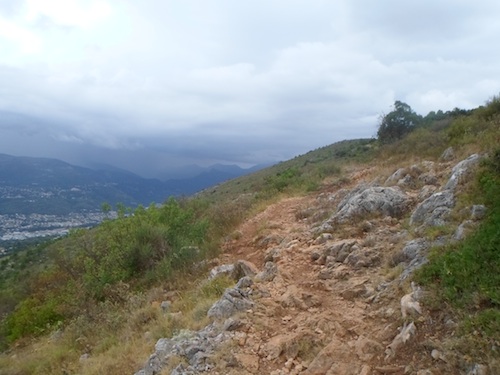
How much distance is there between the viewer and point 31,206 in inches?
6004

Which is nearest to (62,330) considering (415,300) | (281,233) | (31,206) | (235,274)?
(235,274)

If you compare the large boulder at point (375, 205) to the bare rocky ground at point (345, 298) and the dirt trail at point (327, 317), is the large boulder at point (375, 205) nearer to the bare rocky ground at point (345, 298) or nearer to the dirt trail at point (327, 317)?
the bare rocky ground at point (345, 298)

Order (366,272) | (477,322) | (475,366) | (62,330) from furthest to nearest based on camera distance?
(62,330) < (366,272) < (477,322) < (475,366)

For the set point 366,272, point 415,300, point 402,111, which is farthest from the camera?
point 402,111

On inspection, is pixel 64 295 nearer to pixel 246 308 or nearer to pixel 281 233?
pixel 281 233

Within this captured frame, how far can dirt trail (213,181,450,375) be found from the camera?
200 inches

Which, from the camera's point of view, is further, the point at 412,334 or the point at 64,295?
the point at 64,295

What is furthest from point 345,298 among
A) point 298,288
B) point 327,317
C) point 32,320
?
point 32,320

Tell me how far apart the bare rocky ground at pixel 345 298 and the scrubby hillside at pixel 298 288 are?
24 mm

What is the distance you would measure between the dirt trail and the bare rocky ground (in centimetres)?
2

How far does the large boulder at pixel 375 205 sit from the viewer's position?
964 cm

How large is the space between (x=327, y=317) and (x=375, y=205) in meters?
4.31

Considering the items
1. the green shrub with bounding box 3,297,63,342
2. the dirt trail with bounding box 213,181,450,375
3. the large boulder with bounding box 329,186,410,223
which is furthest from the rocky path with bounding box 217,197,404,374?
the green shrub with bounding box 3,297,63,342

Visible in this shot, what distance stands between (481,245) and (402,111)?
966 inches
